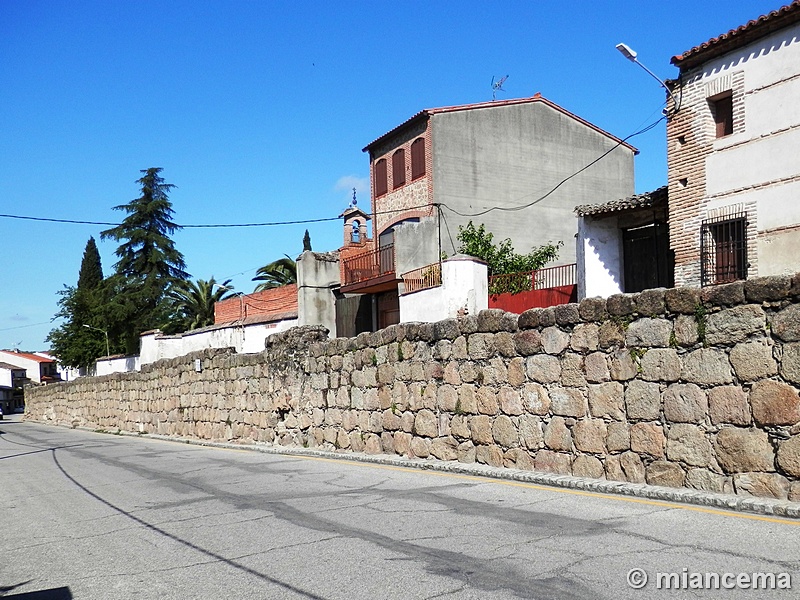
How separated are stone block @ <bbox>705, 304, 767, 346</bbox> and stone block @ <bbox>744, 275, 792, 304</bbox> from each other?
0.34 feet

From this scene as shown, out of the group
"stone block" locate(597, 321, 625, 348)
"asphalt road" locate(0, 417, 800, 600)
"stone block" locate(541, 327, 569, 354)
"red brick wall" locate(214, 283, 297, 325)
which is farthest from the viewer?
"red brick wall" locate(214, 283, 297, 325)

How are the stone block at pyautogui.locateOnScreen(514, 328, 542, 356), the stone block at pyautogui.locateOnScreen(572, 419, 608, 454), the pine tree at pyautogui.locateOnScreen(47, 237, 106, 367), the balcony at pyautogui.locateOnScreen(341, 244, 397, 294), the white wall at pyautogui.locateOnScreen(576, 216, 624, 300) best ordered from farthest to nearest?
1. the pine tree at pyautogui.locateOnScreen(47, 237, 106, 367)
2. the balcony at pyautogui.locateOnScreen(341, 244, 397, 294)
3. the white wall at pyautogui.locateOnScreen(576, 216, 624, 300)
4. the stone block at pyautogui.locateOnScreen(514, 328, 542, 356)
5. the stone block at pyautogui.locateOnScreen(572, 419, 608, 454)

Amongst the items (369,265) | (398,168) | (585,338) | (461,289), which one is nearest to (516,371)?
(585,338)

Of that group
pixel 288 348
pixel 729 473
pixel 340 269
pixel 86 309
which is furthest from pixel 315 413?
pixel 86 309

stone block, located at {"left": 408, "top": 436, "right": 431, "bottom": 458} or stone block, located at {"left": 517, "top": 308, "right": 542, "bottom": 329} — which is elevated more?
stone block, located at {"left": 517, "top": 308, "right": 542, "bottom": 329}

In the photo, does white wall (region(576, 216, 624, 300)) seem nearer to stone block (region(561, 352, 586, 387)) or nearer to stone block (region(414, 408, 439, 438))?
stone block (region(414, 408, 439, 438))

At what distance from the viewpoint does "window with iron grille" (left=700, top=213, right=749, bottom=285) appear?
17750 mm

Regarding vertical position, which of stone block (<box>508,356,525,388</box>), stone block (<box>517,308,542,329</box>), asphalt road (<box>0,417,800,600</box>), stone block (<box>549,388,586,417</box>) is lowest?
asphalt road (<box>0,417,800,600</box>)

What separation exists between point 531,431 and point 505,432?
534 mm

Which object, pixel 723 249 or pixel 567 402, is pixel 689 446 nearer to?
pixel 567 402

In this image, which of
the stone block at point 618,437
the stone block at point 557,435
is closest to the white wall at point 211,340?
the stone block at point 557,435

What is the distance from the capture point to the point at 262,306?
126 ft

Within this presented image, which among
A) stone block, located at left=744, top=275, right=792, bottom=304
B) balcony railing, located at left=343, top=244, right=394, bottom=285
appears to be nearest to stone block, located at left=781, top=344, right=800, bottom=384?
stone block, located at left=744, top=275, right=792, bottom=304

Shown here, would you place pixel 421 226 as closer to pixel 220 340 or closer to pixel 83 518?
pixel 220 340
